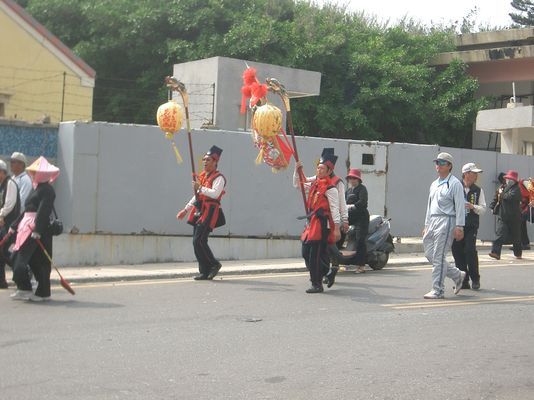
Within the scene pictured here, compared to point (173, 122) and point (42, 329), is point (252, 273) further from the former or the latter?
point (42, 329)

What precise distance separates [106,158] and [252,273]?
3.20 m

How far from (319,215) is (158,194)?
453cm

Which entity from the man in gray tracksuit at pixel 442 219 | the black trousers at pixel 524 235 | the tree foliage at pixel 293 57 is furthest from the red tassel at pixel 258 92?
the tree foliage at pixel 293 57

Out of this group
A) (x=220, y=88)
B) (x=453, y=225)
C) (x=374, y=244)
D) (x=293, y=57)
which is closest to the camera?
(x=453, y=225)

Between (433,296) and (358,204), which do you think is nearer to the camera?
(433,296)

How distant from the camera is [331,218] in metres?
11.7

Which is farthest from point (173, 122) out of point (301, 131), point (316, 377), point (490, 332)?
point (301, 131)

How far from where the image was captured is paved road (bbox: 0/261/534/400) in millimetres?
6672

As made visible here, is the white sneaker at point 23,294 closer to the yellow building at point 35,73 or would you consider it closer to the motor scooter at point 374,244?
the motor scooter at point 374,244

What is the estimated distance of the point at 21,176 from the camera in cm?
1148

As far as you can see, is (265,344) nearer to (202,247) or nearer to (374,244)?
(202,247)

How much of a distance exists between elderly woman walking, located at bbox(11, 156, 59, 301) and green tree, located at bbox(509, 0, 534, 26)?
55.2 metres

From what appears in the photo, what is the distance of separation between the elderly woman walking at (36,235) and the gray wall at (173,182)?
12.6 feet

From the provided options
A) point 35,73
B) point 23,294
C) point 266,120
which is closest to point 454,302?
point 266,120
